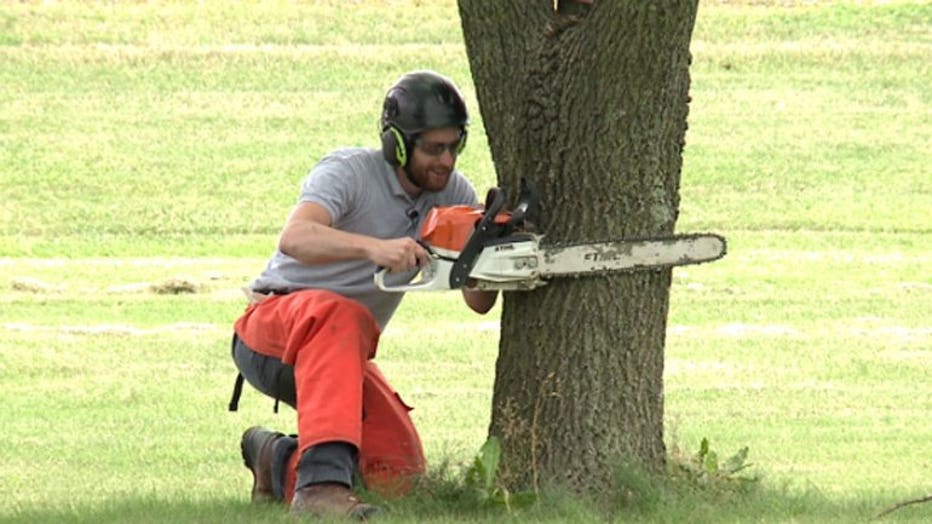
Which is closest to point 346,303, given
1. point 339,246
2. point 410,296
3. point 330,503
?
point 339,246

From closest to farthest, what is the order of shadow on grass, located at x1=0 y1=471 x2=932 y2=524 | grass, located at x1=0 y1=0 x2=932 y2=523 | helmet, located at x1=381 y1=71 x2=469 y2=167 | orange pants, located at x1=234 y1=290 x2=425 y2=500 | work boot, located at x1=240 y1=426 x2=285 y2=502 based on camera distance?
1. shadow on grass, located at x1=0 y1=471 x2=932 y2=524
2. orange pants, located at x1=234 y1=290 x2=425 y2=500
3. helmet, located at x1=381 y1=71 x2=469 y2=167
4. work boot, located at x1=240 y1=426 x2=285 y2=502
5. grass, located at x1=0 y1=0 x2=932 y2=523

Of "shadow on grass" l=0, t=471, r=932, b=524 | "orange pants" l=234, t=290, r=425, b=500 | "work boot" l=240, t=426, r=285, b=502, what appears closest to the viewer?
"shadow on grass" l=0, t=471, r=932, b=524

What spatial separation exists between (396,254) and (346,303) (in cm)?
27

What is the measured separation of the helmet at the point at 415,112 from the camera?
6.81 m

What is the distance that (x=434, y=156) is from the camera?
6875 millimetres

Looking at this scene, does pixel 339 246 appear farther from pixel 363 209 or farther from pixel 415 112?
pixel 415 112

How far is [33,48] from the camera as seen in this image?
26141mm

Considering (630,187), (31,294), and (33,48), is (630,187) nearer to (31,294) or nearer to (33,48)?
(31,294)

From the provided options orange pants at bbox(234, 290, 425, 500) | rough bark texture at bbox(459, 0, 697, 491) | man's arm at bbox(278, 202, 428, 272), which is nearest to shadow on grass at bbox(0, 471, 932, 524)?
rough bark texture at bbox(459, 0, 697, 491)

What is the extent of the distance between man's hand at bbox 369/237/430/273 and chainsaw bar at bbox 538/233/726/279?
0.39m

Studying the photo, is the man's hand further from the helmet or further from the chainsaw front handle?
the helmet

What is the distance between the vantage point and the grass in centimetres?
888

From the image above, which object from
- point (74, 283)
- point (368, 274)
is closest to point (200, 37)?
point (74, 283)

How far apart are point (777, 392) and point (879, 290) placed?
168 inches
